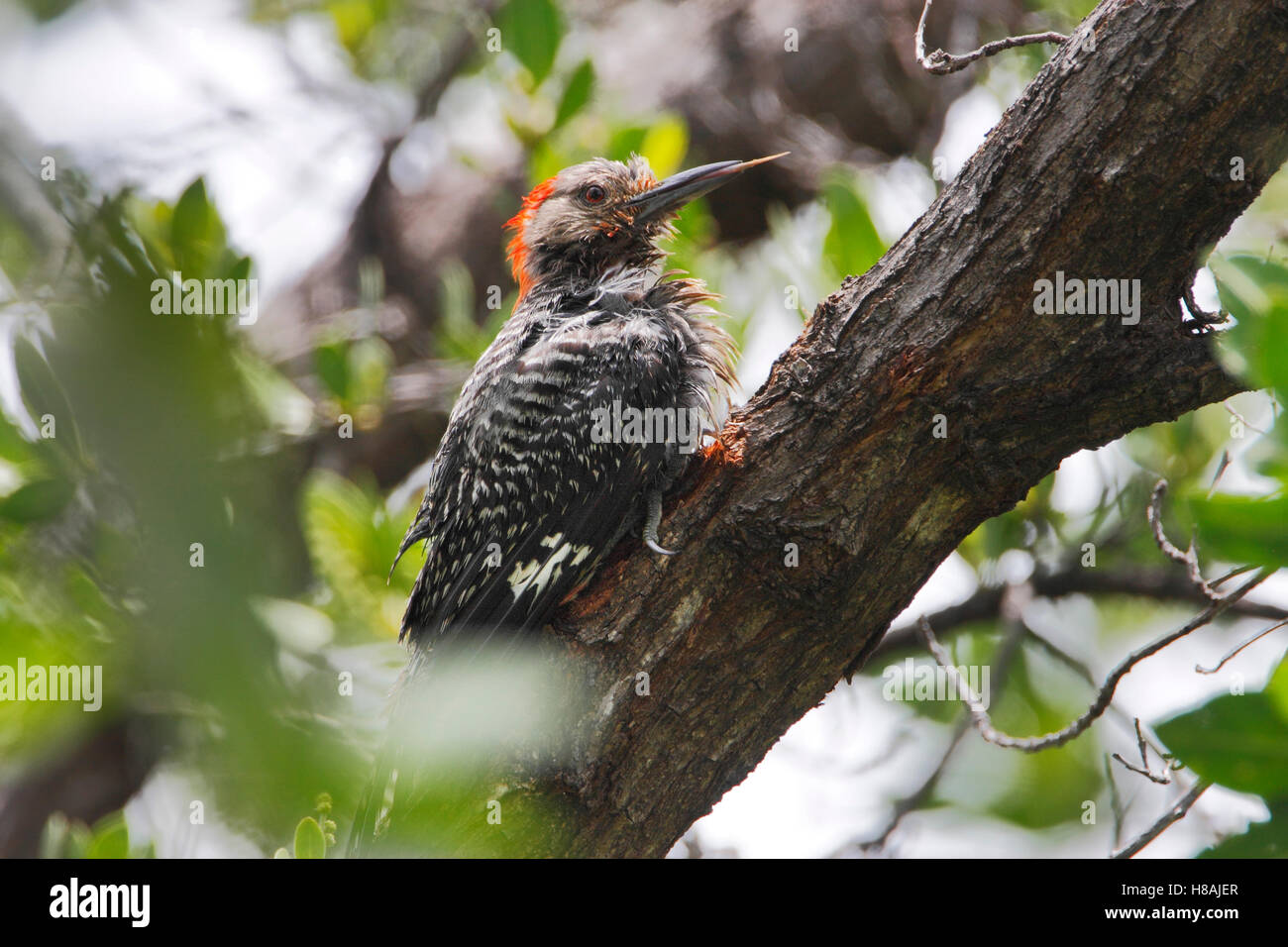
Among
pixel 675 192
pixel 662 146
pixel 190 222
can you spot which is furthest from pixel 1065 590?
pixel 190 222

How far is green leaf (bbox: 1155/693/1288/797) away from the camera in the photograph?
1526mm

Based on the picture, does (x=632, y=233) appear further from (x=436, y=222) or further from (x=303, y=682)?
(x=303, y=682)

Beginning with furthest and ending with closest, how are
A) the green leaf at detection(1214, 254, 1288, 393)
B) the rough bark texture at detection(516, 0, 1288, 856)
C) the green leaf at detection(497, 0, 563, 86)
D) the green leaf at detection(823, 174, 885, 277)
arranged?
1. the green leaf at detection(497, 0, 563, 86)
2. the green leaf at detection(823, 174, 885, 277)
3. the rough bark texture at detection(516, 0, 1288, 856)
4. the green leaf at detection(1214, 254, 1288, 393)

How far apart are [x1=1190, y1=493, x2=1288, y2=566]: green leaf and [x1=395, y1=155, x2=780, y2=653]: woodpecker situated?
1.50m

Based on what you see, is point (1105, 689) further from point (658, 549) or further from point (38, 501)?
point (38, 501)

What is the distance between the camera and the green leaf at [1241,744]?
153 cm

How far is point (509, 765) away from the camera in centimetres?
241

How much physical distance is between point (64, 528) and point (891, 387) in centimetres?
185

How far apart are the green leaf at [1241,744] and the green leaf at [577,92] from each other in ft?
11.3

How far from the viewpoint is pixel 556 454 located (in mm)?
3125

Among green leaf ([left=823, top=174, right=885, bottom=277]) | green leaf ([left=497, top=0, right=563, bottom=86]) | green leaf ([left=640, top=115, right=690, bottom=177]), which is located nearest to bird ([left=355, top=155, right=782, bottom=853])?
green leaf ([left=823, top=174, right=885, bottom=277])

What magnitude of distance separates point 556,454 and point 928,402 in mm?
1161

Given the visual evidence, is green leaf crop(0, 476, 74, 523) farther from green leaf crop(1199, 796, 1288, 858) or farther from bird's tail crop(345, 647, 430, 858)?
green leaf crop(1199, 796, 1288, 858)
